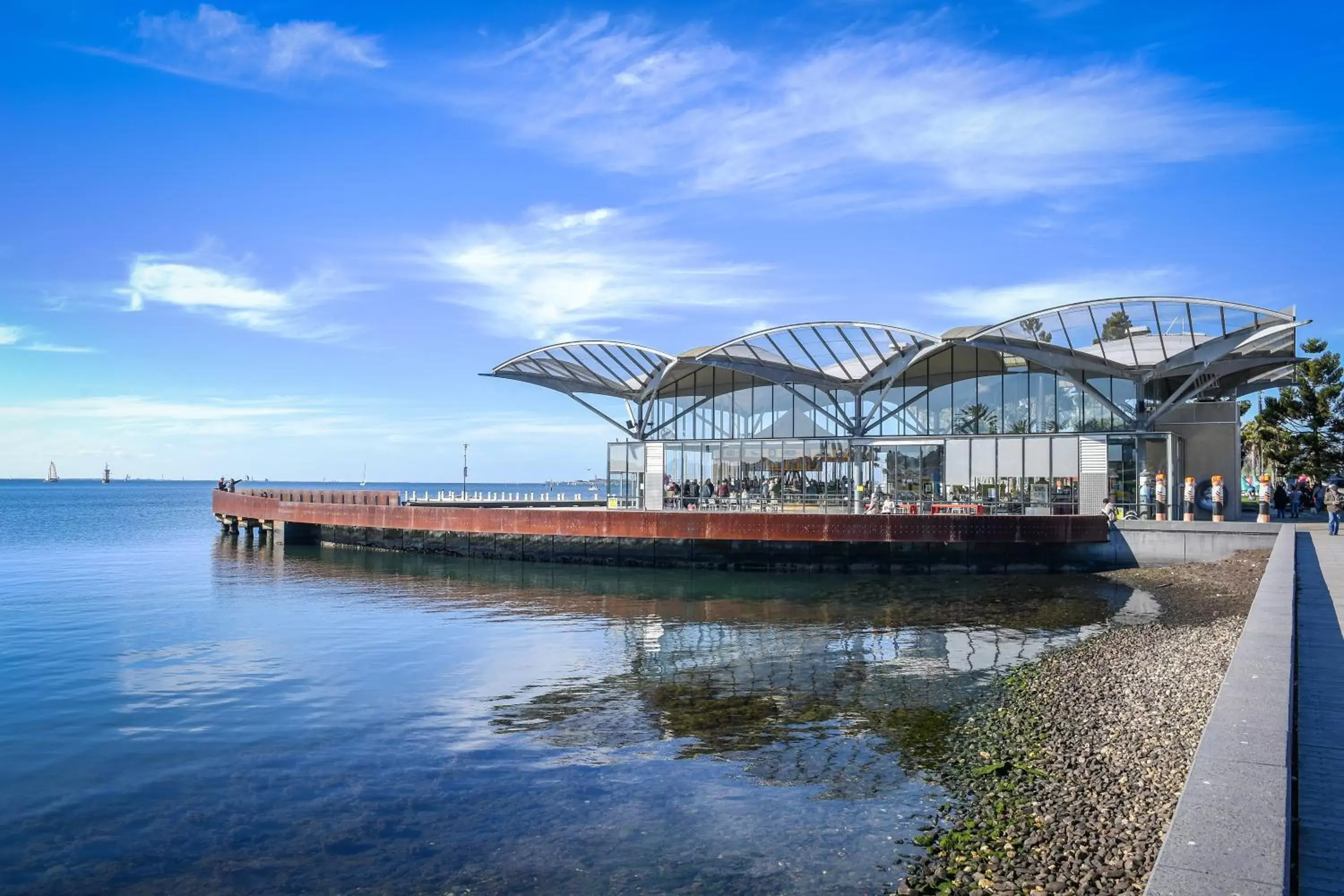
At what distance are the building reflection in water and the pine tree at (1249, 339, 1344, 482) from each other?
29558mm

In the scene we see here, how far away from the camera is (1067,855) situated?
21.6 feet

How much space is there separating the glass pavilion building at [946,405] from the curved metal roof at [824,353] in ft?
0.29

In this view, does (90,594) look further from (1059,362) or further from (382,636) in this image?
(1059,362)

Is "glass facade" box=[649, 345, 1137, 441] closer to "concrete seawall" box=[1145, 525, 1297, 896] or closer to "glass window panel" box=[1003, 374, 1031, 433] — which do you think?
"glass window panel" box=[1003, 374, 1031, 433]

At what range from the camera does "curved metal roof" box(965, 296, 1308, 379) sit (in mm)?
30469

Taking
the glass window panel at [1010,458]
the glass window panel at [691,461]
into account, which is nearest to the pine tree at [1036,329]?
the glass window panel at [1010,458]

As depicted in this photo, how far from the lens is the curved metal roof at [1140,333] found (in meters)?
30.5

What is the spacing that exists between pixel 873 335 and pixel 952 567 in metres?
9.85

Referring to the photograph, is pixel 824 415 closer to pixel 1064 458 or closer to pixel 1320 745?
pixel 1064 458

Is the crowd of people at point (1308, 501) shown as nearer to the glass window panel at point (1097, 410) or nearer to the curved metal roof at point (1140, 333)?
the curved metal roof at point (1140, 333)

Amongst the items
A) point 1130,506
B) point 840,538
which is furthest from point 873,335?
point 1130,506

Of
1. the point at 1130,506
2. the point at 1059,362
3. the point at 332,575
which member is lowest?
the point at 332,575

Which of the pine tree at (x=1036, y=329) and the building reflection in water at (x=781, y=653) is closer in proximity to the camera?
the building reflection in water at (x=781, y=653)

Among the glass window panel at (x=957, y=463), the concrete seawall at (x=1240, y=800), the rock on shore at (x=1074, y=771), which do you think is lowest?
the rock on shore at (x=1074, y=771)
